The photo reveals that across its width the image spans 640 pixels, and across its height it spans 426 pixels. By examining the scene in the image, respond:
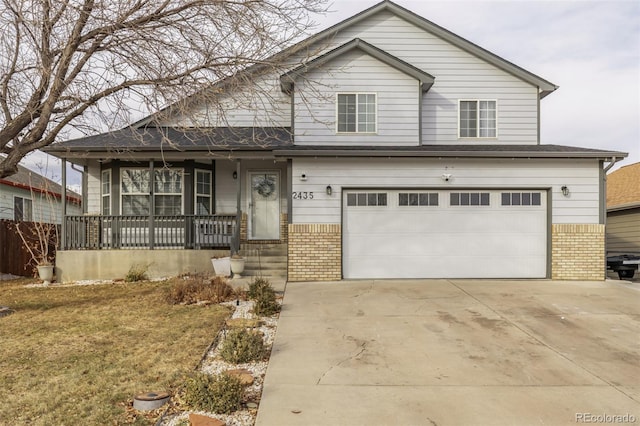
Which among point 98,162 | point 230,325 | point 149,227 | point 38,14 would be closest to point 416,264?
point 230,325

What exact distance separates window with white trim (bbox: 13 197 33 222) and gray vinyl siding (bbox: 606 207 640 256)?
2572 centimetres

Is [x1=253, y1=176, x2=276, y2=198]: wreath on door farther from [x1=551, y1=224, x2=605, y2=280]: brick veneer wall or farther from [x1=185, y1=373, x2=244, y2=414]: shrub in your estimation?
[x1=185, y1=373, x2=244, y2=414]: shrub

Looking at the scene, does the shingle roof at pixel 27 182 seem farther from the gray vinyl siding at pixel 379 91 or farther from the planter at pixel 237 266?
the gray vinyl siding at pixel 379 91

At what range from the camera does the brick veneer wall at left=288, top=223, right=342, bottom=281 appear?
10.5 metres

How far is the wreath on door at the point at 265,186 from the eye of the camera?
43.3ft

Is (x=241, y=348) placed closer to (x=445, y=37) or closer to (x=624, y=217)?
(x=445, y=37)

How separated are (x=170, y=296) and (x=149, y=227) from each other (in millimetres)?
3821

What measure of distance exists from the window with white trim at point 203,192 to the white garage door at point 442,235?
4755 mm

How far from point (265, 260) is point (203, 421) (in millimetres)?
7874

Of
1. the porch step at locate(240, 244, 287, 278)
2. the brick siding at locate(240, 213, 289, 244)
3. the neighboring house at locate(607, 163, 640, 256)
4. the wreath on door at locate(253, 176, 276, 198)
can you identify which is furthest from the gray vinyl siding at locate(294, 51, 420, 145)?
the neighboring house at locate(607, 163, 640, 256)

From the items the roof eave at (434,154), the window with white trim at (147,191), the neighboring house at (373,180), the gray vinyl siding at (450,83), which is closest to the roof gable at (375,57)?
the neighboring house at (373,180)

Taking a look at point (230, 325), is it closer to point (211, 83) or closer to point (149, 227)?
point (211, 83)

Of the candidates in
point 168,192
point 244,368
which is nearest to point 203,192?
point 168,192

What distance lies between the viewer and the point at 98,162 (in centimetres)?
1310
